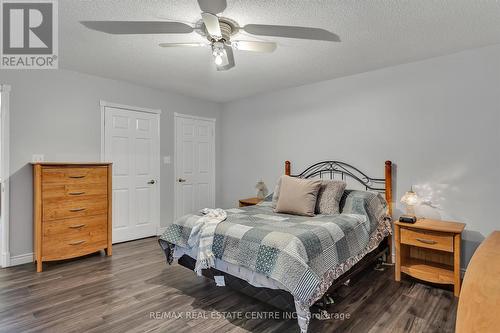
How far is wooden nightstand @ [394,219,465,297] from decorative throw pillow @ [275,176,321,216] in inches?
35.0

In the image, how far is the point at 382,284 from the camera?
272 cm

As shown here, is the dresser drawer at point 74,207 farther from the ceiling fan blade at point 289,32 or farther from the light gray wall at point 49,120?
the ceiling fan blade at point 289,32

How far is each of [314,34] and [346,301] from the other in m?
2.39

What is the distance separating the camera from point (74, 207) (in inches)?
129

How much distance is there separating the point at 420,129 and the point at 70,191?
4.15 meters

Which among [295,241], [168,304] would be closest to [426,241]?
[295,241]

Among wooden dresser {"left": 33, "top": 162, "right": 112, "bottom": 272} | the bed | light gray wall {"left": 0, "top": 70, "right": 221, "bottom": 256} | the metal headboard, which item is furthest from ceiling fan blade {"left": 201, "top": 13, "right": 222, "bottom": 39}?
the metal headboard

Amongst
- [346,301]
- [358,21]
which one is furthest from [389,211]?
[358,21]

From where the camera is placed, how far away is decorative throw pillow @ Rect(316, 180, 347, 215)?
302 cm

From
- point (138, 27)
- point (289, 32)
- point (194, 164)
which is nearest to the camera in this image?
point (138, 27)

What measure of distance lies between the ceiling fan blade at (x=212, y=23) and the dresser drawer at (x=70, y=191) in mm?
2466

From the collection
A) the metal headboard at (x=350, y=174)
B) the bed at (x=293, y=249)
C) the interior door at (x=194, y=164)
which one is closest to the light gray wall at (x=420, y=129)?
the metal headboard at (x=350, y=174)

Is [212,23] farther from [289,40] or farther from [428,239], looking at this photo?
[428,239]

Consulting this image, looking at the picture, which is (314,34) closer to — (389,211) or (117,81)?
(389,211)
